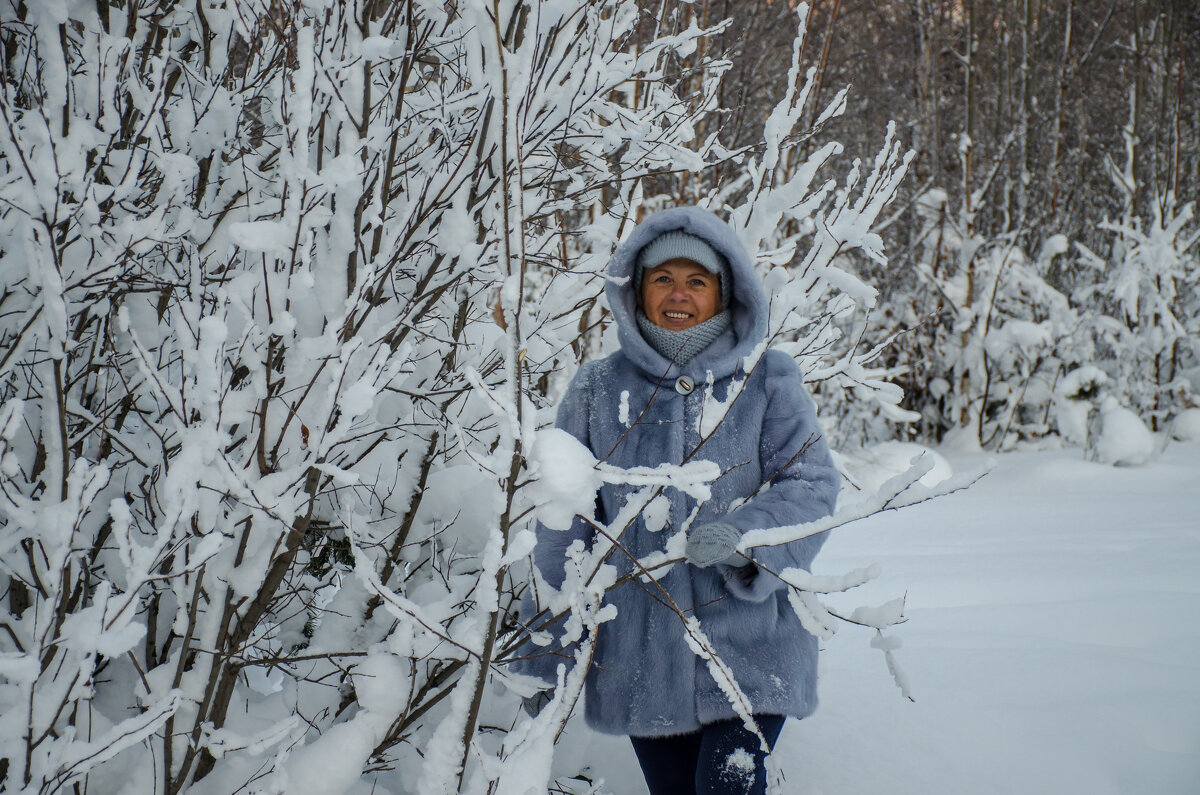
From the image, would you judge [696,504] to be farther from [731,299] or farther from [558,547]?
[731,299]

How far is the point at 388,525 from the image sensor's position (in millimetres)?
1906

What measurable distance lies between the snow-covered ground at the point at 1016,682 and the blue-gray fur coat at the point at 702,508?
0.56 m

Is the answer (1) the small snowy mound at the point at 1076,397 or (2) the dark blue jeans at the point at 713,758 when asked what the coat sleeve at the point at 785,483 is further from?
(1) the small snowy mound at the point at 1076,397

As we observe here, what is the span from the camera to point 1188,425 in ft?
25.2

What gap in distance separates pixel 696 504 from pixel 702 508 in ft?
0.64

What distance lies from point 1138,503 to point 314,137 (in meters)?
5.70

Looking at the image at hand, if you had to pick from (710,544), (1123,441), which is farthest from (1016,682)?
(1123,441)

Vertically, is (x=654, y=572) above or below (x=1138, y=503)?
above

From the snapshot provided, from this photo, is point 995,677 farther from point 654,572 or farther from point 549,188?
point 549,188

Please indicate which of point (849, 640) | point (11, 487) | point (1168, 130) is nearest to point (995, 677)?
point (849, 640)

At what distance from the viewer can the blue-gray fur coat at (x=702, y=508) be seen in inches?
58.6

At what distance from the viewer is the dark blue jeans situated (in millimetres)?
1467

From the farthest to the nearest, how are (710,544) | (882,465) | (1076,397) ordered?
(1076,397)
(882,465)
(710,544)

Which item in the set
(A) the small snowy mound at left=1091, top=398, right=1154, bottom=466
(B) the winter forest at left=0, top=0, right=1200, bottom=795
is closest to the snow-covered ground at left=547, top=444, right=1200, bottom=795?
(B) the winter forest at left=0, top=0, right=1200, bottom=795
